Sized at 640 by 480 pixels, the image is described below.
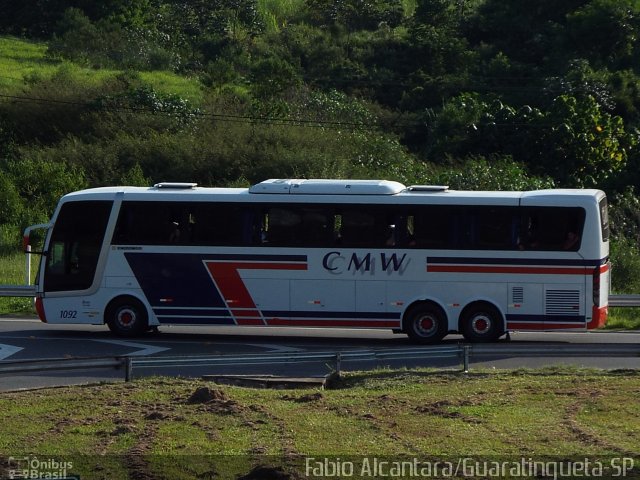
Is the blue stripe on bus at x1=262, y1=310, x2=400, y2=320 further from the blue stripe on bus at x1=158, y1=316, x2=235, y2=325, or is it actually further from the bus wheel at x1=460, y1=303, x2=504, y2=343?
the bus wheel at x1=460, y1=303, x2=504, y2=343

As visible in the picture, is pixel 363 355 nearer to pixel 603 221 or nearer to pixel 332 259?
pixel 332 259

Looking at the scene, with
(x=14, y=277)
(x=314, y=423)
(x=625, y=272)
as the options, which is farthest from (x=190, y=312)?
(x=625, y=272)

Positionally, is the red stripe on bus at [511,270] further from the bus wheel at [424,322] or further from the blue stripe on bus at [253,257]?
the blue stripe on bus at [253,257]

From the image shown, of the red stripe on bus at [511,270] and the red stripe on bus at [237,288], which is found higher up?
the red stripe on bus at [511,270]

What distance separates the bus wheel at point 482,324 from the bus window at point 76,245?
708cm

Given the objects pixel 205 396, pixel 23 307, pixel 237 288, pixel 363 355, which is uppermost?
pixel 237 288

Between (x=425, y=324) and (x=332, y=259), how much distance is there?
2.08 m

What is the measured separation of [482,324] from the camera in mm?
19875

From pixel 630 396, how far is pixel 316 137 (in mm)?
32750

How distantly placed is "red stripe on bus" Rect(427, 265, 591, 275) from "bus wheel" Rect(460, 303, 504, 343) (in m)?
0.65

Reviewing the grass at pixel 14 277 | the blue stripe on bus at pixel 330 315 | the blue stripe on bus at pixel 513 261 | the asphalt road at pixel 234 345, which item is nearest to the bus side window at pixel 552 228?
the blue stripe on bus at pixel 513 261

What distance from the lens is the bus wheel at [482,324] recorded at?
65.1 feet

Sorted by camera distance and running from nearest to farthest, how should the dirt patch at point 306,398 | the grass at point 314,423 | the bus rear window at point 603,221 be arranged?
the grass at point 314,423 < the dirt patch at point 306,398 < the bus rear window at point 603,221

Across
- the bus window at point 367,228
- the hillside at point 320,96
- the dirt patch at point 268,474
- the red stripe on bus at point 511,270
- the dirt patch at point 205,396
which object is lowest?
the dirt patch at point 268,474
